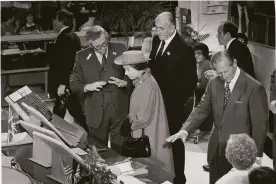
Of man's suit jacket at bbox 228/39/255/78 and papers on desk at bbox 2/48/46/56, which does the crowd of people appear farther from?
papers on desk at bbox 2/48/46/56

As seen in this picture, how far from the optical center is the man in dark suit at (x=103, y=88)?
4.50 m

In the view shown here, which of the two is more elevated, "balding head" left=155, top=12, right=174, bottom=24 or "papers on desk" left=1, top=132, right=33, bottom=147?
"balding head" left=155, top=12, right=174, bottom=24

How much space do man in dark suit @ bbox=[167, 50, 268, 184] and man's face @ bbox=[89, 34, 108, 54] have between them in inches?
38.8

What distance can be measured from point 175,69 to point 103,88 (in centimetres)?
62

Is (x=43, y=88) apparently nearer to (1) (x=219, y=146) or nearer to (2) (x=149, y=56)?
(2) (x=149, y=56)

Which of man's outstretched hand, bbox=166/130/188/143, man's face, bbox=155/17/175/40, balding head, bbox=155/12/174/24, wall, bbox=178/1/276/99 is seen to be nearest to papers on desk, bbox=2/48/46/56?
wall, bbox=178/1/276/99

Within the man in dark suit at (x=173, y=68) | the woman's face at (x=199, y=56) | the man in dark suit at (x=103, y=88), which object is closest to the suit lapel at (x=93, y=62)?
the man in dark suit at (x=103, y=88)

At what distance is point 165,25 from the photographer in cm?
444

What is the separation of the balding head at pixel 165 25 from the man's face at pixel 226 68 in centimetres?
92

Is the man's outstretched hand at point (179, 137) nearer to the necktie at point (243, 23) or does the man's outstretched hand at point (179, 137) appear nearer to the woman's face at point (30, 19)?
the necktie at point (243, 23)

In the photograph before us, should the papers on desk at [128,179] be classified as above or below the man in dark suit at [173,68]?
below

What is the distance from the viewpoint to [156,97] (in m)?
3.87

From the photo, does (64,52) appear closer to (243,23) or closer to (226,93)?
(243,23)

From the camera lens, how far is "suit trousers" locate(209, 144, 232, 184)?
3.84m
